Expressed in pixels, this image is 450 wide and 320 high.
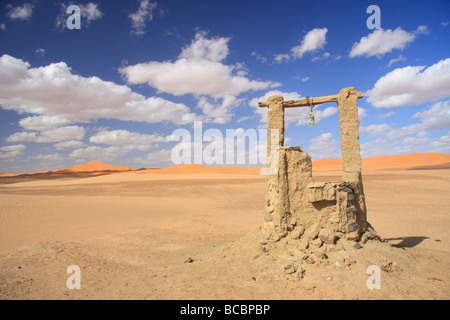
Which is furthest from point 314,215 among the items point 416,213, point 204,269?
point 416,213

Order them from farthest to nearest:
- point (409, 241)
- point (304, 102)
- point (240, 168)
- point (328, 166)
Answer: point (240, 168) → point (328, 166) → point (409, 241) → point (304, 102)

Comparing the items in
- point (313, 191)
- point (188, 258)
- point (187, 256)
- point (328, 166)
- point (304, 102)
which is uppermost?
point (304, 102)

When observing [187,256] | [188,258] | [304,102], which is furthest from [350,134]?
[187,256]

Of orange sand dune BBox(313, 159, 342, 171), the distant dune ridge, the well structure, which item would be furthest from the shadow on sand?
the distant dune ridge

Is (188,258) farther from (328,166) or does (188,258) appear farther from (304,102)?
(328,166)

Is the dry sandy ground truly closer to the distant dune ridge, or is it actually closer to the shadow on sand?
the shadow on sand

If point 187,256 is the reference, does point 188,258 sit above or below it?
above

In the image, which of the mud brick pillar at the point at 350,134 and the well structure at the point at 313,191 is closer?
the well structure at the point at 313,191

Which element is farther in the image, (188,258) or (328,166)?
(328,166)

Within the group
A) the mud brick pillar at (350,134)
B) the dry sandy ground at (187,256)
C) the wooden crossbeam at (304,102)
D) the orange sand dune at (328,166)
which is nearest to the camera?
the dry sandy ground at (187,256)

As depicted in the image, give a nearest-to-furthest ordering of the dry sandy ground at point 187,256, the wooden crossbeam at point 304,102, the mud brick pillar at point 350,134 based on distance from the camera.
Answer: the dry sandy ground at point 187,256
the mud brick pillar at point 350,134
the wooden crossbeam at point 304,102

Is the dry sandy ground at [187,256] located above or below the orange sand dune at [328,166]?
below

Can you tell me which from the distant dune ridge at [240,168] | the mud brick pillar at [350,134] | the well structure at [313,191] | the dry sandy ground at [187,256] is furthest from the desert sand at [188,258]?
the distant dune ridge at [240,168]

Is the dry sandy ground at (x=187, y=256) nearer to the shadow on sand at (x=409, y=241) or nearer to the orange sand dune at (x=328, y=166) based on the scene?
the shadow on sand at (x=409, y=241)
